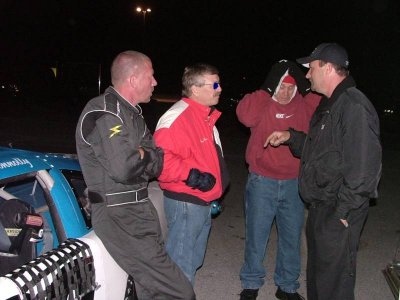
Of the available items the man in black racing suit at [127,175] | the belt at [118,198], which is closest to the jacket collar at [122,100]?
the man in black racing suit at [127,175]

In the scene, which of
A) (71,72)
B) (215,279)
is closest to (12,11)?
(71,72)

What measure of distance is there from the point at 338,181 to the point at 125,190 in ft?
4.83

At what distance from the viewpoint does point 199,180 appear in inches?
120

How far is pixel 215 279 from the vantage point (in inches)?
180

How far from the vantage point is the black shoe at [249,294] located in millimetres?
4051

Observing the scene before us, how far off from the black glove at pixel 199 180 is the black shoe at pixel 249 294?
1.47 metres

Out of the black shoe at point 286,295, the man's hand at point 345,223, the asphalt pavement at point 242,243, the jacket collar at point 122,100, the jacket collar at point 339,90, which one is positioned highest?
the jacket collar at point 339,90

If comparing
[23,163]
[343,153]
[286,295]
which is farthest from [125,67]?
[286,295]

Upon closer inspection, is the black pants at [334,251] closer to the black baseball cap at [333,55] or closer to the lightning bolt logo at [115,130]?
the black baseball cap at [333,55]

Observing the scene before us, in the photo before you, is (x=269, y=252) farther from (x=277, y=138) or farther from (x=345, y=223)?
(x=345, y=223)

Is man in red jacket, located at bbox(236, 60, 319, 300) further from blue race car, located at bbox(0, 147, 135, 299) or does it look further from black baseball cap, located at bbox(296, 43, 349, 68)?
blue race car, located at bbox(0, 147, 135, 299)

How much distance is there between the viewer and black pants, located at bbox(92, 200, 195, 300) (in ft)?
8.83

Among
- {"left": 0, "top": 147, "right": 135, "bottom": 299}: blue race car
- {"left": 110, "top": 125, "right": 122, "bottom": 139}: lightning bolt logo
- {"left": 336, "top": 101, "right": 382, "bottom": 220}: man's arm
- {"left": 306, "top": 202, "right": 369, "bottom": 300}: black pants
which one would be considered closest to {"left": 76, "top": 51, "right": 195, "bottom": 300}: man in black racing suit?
{"left": 110, "top": 125, "right": 122, "bottom": 139}: lightning bolt logo

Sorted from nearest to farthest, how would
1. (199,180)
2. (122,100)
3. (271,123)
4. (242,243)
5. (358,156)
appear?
(122,100) < (358,156) < (199,180) < (271,123) < (242,243)
